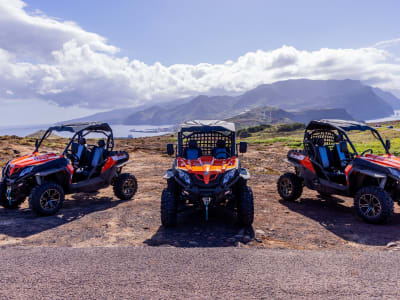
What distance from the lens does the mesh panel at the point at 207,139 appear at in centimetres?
795

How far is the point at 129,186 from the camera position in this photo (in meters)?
10.0

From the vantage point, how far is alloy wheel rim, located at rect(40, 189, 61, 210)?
7.62 meters

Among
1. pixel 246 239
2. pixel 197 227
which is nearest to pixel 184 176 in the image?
pixel 197 227

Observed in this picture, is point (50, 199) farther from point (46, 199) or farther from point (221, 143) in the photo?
point (221, 143)

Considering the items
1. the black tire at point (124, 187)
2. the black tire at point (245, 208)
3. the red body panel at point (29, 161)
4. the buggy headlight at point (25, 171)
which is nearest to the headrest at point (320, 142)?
the black tire at point (245, 208)

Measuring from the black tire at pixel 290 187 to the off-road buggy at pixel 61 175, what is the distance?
536cm

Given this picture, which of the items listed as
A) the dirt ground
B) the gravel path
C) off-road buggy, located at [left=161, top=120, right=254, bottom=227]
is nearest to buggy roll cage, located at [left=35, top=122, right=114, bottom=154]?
the dirt ground

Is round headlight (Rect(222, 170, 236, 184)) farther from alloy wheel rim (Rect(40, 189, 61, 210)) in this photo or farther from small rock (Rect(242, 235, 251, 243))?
alloy wheel rim (Rect(40, 189, 61, 210))

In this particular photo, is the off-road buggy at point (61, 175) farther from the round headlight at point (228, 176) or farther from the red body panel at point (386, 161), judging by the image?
the red body panel at point (386, 161)

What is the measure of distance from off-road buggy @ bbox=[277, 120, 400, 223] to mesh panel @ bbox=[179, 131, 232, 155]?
9.80 feet

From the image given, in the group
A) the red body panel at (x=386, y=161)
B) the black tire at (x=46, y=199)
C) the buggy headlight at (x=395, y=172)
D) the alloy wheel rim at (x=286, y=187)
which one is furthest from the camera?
the alloy wheel rim at (x=286, y=187)

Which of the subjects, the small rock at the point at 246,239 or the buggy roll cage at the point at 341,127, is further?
the buggy roll cage at the point at 341,127

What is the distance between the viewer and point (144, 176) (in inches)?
558

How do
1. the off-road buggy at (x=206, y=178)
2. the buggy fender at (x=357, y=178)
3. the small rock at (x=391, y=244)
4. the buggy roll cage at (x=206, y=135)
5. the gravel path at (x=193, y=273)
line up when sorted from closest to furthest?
the gravel path at (x=193, y=273) → the small rock at (x=391, y=244) → the off-road buggy at (x=206, y=178) → the buggy fender at (x=357, y=178) → the buggy roll cage at (x=206, y=135)
